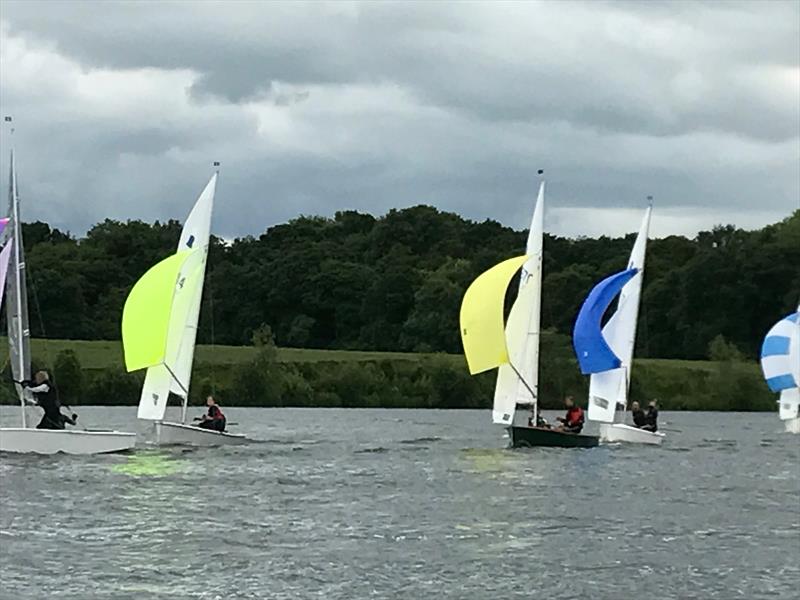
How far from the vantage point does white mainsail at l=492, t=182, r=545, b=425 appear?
39688 millimetres

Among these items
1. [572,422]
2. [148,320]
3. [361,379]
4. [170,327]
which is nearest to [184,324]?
[170,327]

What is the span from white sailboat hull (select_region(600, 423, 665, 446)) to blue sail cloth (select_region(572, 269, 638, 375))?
63.4 inches

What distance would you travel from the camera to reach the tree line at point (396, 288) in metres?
94.9

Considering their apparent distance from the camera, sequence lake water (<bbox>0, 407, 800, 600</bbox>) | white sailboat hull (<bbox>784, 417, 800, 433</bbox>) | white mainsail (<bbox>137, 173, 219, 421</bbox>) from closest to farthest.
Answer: lake water (<bbox>0, 407, 800, 600</bbox>), white mainsail (<bbox>137, 173, 219, 421</bbox>), white sailboat hull (<bbox>784, 417, 800, 433</bbox>)

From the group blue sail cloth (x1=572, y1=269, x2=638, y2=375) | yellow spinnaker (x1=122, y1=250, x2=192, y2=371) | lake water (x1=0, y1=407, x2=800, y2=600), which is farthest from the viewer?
blue sail cloth (x1=572, y1=269, x2=638, y2=375)

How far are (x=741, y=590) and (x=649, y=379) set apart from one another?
61.7 metres

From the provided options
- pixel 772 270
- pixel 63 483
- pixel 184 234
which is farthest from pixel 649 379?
pixel 63 483

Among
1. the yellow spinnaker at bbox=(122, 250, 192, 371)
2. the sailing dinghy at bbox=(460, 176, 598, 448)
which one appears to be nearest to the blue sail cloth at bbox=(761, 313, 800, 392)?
the sailing dinghy at bbox=(460, 176, 598, 448)

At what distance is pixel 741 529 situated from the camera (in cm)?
2628

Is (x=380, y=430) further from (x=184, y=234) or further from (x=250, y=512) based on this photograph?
(x=250, y=512)

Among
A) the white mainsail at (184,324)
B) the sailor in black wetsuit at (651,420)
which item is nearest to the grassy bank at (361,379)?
the sailor in black wetsuit at (651,420)

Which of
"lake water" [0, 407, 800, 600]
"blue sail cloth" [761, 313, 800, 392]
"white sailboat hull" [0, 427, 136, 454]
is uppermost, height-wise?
"blue sail cloth" [761, 313, 800, 392]

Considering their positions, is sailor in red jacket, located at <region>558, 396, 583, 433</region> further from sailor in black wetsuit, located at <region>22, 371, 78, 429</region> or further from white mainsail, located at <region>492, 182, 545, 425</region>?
sailor in black wetsuit, located at <region>22, 371, 78, 429</region>

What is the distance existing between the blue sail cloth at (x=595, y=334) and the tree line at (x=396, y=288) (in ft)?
158
